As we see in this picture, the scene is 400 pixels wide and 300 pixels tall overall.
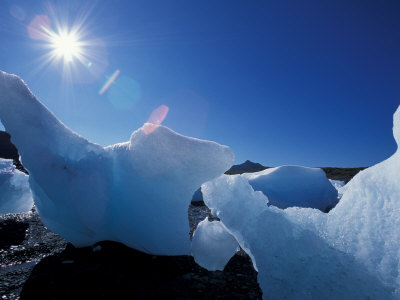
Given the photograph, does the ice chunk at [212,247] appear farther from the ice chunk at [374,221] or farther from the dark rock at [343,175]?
the dark rock at [343,175]

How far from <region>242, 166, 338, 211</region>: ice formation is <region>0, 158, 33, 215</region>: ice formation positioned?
17.9 ft

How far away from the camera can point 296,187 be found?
280 inches

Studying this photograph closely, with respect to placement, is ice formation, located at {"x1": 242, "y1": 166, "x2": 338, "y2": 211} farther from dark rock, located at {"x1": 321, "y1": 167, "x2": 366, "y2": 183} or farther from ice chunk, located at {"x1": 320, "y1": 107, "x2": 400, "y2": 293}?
dark rock, located at {"x1": 321, "y1": 167, "x2": 366, "y2": 183}

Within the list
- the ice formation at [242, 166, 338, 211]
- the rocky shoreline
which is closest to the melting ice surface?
the rocky shoreline

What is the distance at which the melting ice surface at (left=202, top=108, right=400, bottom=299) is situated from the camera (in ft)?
5.25

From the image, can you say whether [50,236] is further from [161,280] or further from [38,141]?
[161,280]

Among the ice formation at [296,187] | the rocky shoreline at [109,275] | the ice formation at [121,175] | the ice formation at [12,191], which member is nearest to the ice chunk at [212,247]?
the rocky shoreline at [109,275]

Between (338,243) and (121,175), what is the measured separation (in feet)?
8.04

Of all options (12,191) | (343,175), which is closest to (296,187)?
(12,191)

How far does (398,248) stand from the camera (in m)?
1.58

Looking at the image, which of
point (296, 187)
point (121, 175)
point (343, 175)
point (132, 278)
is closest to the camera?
point (132, 278)

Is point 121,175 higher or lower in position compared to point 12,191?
lower

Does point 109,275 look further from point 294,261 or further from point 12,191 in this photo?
point 12,191

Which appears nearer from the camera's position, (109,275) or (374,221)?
(374,221)
